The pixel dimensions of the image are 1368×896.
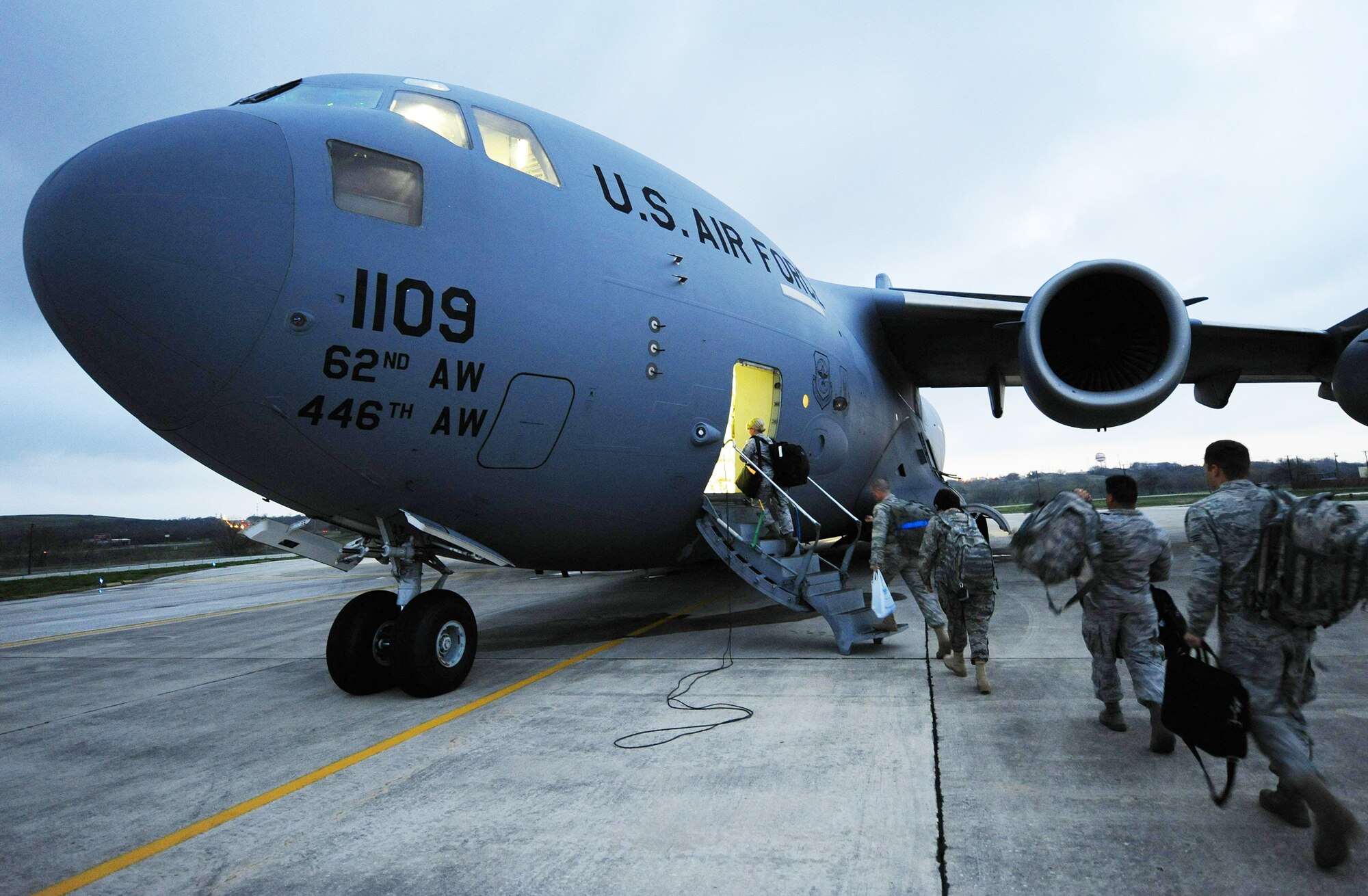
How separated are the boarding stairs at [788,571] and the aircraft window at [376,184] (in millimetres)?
3672

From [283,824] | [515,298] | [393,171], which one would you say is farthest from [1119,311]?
[283,824]

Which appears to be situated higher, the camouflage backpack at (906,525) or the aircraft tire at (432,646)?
the camouflage backpack at (906,525)

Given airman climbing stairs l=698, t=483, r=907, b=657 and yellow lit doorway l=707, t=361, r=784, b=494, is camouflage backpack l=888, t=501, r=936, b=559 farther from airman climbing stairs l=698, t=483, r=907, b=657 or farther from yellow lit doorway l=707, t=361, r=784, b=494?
yellow lit doorway l=707, t=361, r=784, b=494

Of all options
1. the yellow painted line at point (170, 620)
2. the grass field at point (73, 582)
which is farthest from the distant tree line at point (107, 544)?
the yellow painted line at point (170, 620)

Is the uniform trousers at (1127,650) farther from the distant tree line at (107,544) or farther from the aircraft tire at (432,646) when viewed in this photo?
the distant tree line at (107,544)

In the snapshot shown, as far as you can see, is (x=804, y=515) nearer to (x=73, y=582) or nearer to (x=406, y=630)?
(x=406, y=630)

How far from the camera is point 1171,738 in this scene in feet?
11.9

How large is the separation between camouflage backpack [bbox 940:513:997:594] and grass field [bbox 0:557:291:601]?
79.0 feet

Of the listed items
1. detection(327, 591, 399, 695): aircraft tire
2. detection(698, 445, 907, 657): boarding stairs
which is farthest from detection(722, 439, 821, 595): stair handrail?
detection(327, 591, 399, 695): aircraft tire

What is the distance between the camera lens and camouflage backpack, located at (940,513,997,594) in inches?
199

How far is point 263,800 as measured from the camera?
366 centimetres

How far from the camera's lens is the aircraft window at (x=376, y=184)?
184 inches

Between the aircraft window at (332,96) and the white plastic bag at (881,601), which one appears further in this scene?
the white plastic bag at (881,601)

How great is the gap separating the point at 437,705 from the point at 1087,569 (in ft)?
14.0
